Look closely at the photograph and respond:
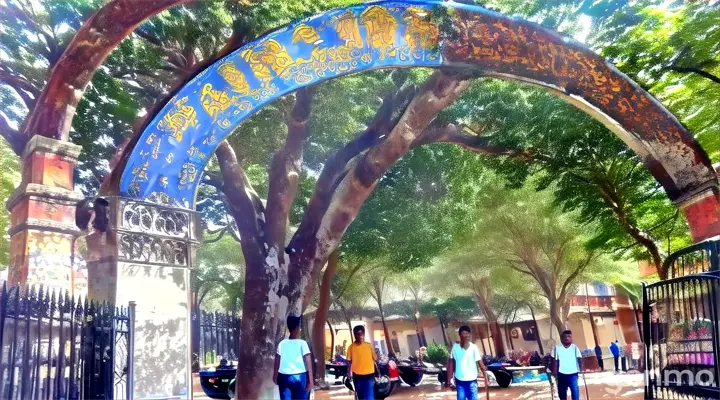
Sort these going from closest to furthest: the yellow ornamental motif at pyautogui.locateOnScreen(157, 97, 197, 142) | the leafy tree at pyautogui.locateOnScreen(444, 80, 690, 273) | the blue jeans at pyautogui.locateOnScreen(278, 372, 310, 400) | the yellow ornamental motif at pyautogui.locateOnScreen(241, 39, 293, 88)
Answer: the blue jeans at pyautogui.locateOnScreen(278, 372, 310, 400) < the yellow ornamental motif at pyautogui.locateOnScreen(157, 97, 197, 142) < the yellow ornamental motif at pyautogui.locateOnScreen(241, 39, 293, 88) < the leafy tree at pyautogui.locateOnScreen(444, 80, 690, 273)

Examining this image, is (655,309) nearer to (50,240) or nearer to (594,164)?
(594,164)

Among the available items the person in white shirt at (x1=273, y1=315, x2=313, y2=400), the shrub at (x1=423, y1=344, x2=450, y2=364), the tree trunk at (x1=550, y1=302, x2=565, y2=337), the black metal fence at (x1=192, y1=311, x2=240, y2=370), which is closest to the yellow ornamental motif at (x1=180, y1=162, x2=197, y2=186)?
the person in white shirt at (x1=273, y1=315, x2=313, y2=400)

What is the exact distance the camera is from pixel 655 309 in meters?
7.83

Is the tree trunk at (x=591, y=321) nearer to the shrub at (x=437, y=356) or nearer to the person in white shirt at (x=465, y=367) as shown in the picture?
the shrub at (x=437, y=356)

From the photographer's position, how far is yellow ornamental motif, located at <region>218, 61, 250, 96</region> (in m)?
8.30

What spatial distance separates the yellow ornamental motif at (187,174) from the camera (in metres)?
8.12

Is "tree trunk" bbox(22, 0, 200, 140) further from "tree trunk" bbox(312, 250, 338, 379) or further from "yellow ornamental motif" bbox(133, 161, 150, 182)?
"tree trunk" bbox(312, 250, 338, 379)

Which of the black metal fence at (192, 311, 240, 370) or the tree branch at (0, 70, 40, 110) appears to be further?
the tree branch at (0, 70, 40, 110)

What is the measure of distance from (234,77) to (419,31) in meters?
2.66

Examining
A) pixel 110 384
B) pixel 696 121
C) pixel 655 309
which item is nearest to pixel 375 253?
pixel 696 121

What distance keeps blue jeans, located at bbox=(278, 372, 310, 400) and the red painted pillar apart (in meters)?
6.16

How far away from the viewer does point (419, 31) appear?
8633 mm

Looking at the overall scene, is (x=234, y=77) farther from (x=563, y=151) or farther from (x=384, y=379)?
(x=384, y=379)

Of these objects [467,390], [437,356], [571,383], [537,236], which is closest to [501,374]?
[437,356]
